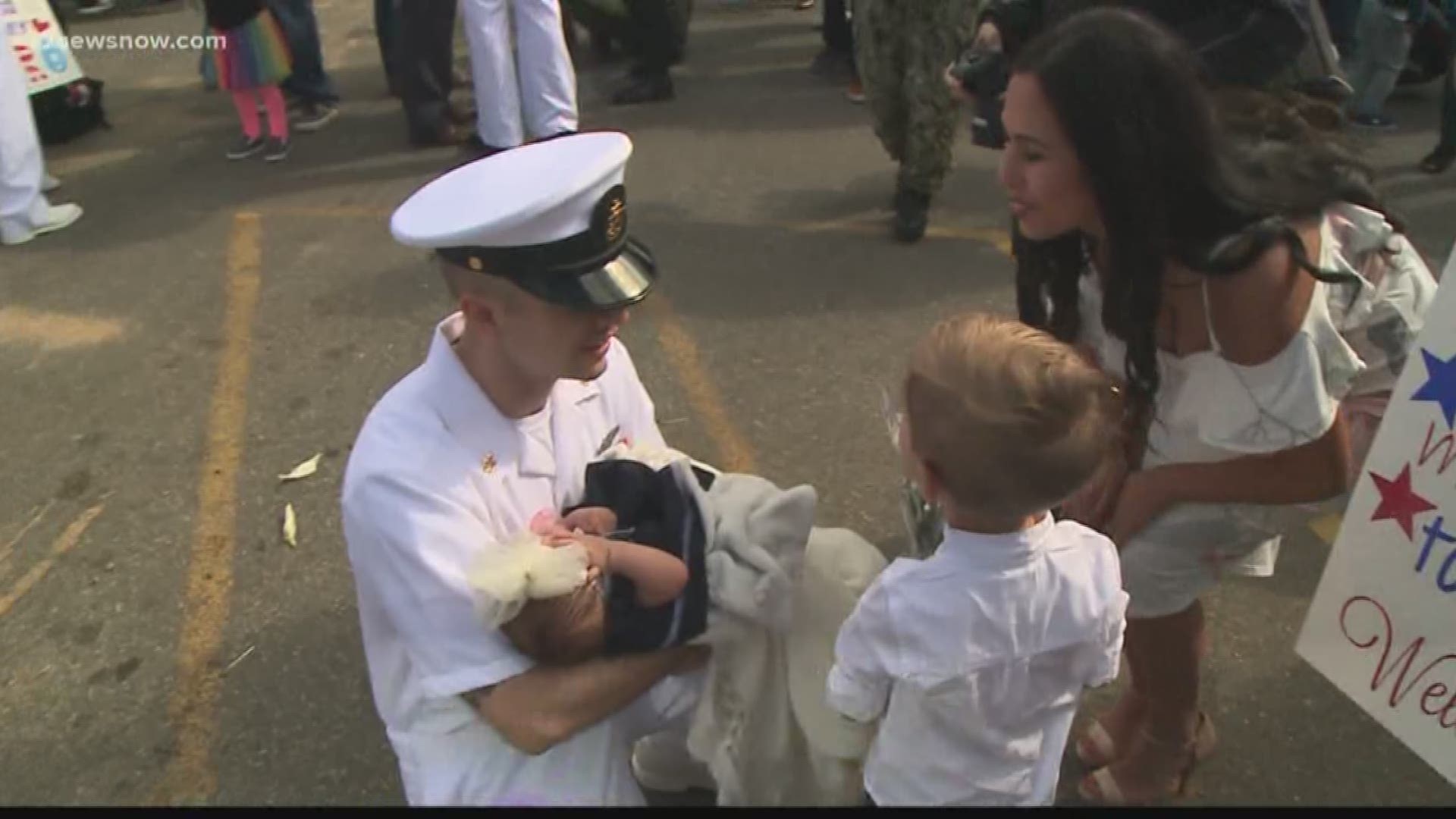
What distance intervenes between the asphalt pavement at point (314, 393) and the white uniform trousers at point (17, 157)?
149 millimetres

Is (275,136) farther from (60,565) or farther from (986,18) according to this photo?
(986,18)

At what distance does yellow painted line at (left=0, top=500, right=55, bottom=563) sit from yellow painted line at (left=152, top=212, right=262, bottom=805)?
0.44m

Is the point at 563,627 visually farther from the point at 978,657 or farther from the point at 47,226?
the point at 47,226

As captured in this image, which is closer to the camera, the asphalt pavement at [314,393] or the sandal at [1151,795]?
the sandal at [1151,795]

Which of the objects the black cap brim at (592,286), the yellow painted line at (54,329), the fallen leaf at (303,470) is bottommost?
the yellow painted line at (54,329)

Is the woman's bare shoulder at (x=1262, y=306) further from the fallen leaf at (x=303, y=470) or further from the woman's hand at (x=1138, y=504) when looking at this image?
the fallen leaf at (x=303, y=470)

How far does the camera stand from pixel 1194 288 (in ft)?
6.17

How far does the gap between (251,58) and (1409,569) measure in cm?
576

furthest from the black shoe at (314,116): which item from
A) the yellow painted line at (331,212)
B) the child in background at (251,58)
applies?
the yellow painted line at (331,212)

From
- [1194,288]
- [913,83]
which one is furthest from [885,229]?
[1194,288]

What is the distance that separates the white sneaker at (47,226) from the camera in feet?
17.6

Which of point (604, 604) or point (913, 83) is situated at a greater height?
point (604, 604)

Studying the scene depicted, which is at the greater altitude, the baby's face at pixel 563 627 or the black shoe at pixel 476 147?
the baby's face at pixel 563 627

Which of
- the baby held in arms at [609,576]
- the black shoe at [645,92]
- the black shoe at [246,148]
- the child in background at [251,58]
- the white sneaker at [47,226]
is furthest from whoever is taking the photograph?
the black shoe at [645,92]
